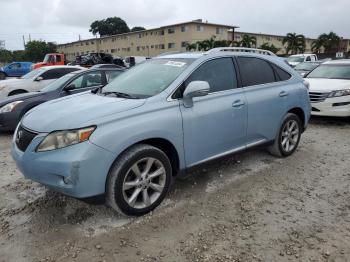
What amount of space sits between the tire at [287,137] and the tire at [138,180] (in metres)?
2.20

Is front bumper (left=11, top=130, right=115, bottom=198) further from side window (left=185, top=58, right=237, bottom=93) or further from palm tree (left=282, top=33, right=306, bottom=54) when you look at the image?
palm tree (left=282, top=33, right=306, bottom=54)

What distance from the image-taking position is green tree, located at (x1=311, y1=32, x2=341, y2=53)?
195 ft

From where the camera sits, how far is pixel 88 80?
7914 millimetres

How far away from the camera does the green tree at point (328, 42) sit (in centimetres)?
5953

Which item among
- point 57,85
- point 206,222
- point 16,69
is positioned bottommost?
point 206,222

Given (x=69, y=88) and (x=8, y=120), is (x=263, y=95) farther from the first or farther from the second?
(x=8, y=120)

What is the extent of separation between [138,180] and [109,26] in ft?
291

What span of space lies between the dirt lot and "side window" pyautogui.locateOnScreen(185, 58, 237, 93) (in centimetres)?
124

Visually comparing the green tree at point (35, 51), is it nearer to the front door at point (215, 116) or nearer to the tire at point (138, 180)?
the front door at point (215, 116)

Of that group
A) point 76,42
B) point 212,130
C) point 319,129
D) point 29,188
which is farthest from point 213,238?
point 76,42

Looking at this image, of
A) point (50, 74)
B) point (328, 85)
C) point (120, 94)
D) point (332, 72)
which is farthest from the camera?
point (50, 74)

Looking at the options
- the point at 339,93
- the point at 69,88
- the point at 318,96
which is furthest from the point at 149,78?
the point at 339,93

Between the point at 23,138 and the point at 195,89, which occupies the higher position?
the point at 195,89

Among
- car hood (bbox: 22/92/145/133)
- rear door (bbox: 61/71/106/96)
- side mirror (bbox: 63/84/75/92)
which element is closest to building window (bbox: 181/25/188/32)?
rear door (bbox: 61/71/106/96)
